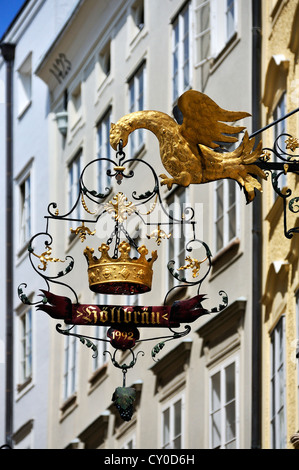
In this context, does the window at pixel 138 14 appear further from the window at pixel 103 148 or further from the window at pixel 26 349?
the window at pixel 26 349

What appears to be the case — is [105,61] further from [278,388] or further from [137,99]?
[278,388]

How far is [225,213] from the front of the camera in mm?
21406

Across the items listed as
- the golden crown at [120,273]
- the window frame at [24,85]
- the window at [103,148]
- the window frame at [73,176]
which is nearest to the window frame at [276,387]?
the golden crown at [120,273]

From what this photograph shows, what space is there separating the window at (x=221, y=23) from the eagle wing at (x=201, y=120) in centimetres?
1121

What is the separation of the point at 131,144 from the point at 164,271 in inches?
130

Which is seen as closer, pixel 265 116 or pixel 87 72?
pixel 265 116

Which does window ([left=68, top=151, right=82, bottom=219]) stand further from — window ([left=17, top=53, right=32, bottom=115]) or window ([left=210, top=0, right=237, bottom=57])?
window ([left=210, top=0, right=237, bottom=57])

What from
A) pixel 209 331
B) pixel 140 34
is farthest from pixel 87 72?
pixel 209 331

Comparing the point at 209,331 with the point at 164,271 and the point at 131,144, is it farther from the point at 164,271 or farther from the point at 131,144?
the point at 131,144

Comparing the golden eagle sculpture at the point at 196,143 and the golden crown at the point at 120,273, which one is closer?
the golden crown at the point at 120,273

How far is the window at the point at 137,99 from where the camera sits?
25859 mm

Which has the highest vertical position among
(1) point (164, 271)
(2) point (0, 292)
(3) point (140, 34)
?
(3) point (140, 34)

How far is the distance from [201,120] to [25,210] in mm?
20881
